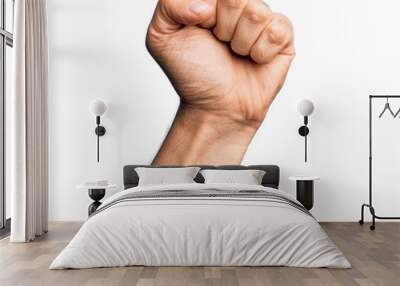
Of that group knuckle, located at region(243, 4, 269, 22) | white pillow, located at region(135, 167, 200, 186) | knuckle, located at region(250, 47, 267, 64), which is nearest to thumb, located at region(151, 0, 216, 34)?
knuckle, located at region(243, 4, 269, 22)

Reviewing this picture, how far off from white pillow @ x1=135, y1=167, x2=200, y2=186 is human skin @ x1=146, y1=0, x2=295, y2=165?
429 mm

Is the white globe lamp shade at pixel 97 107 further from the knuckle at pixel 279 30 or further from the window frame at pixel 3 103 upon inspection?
the knuckle at pixel 279 30

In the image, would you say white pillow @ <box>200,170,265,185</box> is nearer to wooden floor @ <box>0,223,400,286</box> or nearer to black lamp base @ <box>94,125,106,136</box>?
black lamp base @ <box>94,125,106,136</box>

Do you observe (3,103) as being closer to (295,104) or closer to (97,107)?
(97,107)

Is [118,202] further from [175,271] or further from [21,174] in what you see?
[21,174]

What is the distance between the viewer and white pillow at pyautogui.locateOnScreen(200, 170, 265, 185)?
248 inches

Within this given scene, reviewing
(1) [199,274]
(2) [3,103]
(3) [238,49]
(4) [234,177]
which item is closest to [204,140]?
(4) [234,177]

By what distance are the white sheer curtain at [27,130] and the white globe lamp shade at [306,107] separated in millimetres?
3088

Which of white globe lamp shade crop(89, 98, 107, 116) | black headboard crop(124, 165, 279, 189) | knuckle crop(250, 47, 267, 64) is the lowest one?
black headboard crop(124, 165, 279, 189)

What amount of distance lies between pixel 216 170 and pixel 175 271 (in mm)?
2451

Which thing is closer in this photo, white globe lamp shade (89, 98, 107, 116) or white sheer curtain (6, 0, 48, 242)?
white sheer curtain (6, 0, 48, 242)

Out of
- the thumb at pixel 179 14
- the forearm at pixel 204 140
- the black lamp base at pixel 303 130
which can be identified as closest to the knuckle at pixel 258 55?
the thumb at pixel 179 14

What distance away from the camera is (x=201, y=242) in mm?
4344

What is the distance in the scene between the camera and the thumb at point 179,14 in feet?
22.4
